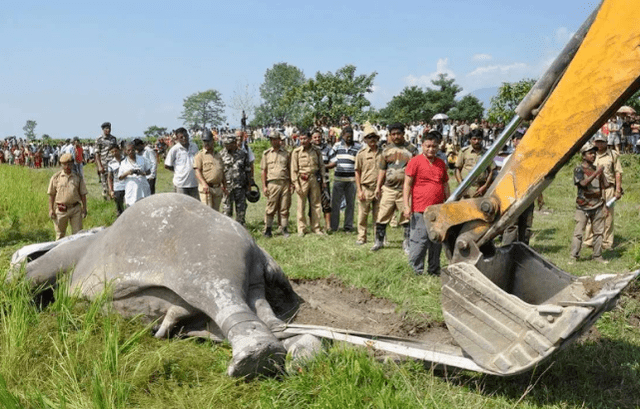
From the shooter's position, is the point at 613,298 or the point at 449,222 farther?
the point at 449,222

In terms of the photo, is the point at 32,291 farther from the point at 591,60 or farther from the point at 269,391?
the point at 591,60

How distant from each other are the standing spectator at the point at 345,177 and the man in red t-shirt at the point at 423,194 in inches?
106

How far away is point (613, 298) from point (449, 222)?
110cm

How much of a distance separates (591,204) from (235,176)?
18.5ft

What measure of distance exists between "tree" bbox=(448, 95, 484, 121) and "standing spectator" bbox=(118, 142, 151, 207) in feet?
121

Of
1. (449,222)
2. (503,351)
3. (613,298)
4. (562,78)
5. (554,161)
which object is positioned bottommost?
(503,351)

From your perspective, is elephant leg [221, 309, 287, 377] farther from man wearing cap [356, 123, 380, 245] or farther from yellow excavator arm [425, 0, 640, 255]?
man wearing cap [356, 123, 380, 245]

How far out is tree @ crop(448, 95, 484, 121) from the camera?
145 ft

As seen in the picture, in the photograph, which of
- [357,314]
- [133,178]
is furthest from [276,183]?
[357,314]

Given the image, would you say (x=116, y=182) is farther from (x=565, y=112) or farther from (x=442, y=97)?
(x=442, y=97)

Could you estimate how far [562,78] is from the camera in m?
3.36

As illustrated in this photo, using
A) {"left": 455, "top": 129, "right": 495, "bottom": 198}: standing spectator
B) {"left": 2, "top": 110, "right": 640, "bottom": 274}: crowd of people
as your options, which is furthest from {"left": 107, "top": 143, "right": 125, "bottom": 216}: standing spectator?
{"left": 455, "top": 129, "right": 495, "bottom": 198}: standing spectator

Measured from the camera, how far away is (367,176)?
9.12 meters

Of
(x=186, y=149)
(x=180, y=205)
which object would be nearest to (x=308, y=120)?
(x=186, y=149)
